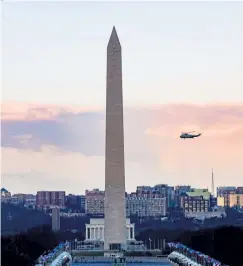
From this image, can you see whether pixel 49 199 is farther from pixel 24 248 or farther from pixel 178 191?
pixel 24 248

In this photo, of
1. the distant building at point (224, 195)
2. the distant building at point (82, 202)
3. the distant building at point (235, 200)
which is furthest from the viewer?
the distant building at point (235, 200)

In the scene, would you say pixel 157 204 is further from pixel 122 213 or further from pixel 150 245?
pixel 122 213

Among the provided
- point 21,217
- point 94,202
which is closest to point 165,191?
point 94,202

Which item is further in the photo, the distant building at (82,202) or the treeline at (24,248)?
the distant building at (82,202)

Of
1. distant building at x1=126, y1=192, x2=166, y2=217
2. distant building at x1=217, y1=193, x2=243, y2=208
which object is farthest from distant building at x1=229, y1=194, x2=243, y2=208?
distant building at x1=126, y1=192, x2=166, y2=217

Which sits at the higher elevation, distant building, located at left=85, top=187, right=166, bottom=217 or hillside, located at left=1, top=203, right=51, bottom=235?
distant building, located at left=85, top=187, right=166, bottom=217

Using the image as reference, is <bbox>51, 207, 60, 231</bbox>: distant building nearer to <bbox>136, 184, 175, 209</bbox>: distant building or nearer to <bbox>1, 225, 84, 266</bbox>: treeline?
<bbox>136, 184, 175, 209</bbox>: distant building

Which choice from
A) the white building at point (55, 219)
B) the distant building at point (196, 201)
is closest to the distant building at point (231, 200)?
the distant building at point (196, 201)

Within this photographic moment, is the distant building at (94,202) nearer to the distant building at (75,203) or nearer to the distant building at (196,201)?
the distant building at (75,203)
